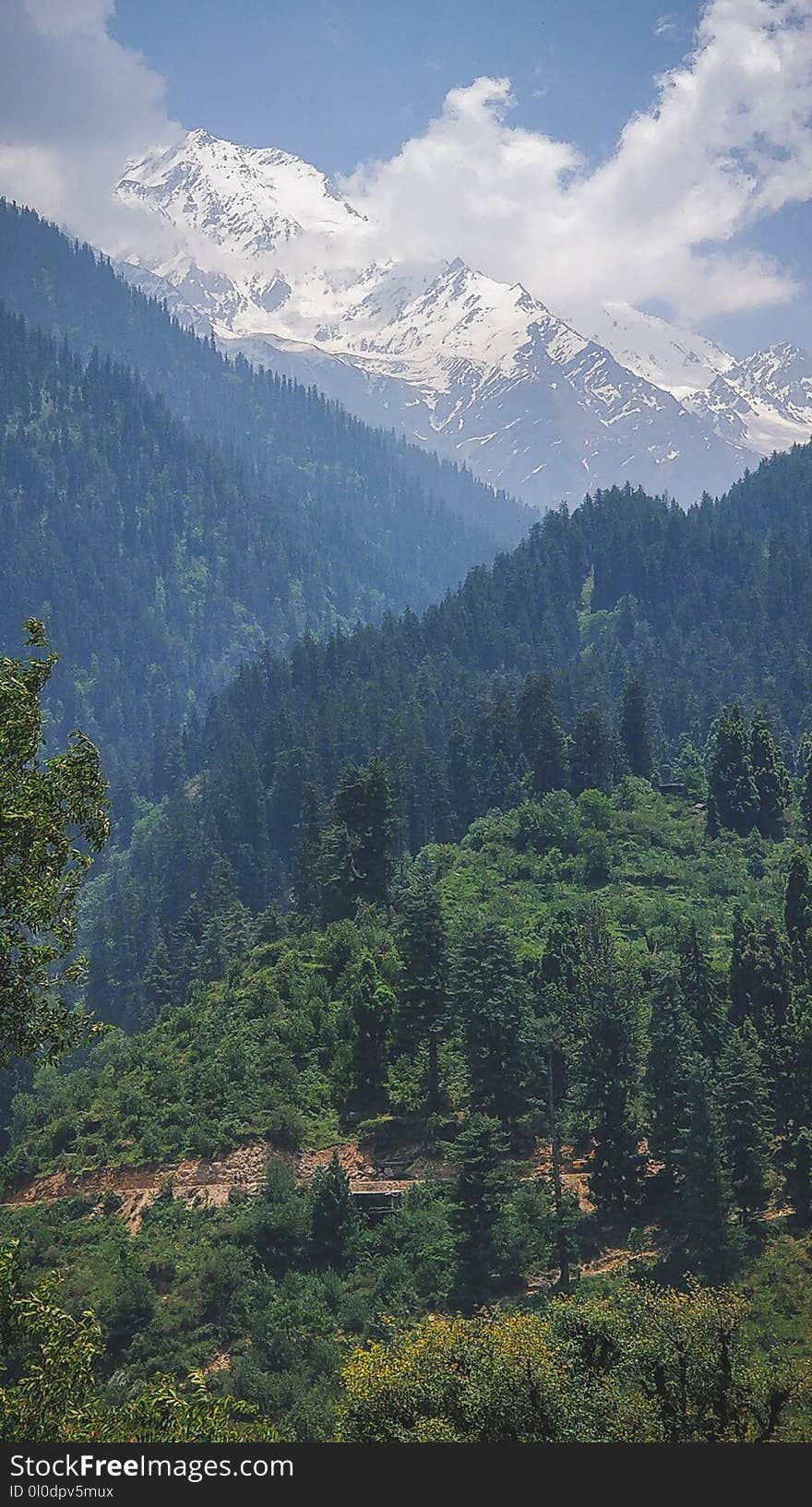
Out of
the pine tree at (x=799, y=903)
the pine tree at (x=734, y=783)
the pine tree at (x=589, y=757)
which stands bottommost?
the pine tree at (x=799, y=903)

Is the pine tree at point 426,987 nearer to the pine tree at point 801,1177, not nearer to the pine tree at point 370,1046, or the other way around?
the pine tree at point 370,1046

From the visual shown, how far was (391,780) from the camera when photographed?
121875 millimetres

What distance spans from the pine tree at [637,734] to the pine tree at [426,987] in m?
61.4

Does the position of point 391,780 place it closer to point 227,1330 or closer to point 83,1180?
point 83,1180

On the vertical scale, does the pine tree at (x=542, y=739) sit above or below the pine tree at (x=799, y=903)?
above

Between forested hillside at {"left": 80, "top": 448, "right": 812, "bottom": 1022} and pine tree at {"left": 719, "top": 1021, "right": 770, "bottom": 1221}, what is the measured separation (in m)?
56.2

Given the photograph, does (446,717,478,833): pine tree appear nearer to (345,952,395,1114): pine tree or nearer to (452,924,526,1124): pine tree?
(345,952,395,1114): pine tree

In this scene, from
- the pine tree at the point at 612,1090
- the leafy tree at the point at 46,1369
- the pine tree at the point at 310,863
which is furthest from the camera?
the pine tree at the point at 310,863

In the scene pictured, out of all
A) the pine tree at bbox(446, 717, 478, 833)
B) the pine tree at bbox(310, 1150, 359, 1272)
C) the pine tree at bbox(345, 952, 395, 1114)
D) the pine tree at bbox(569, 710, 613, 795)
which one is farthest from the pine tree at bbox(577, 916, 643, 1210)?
the pine tree at bbox(446, 717, 478, 833)

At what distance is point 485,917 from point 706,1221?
115 feet

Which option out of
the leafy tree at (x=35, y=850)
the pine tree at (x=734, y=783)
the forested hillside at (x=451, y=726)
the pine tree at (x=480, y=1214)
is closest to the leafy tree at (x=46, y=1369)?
the leafy tree at (x=35, y=850)

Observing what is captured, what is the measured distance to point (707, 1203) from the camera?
49500 millimetres

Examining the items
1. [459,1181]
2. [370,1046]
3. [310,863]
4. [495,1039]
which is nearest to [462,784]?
[310,863]

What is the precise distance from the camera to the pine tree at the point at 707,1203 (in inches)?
1923
